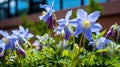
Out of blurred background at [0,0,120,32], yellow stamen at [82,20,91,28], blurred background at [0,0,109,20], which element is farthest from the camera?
blurred background at [0,0,109,20]

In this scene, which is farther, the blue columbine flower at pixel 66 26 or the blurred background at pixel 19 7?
the blurred background at pixel 19 7

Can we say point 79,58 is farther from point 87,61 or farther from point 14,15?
point 14,15

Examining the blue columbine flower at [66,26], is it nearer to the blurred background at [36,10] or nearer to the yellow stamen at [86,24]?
the yellow stamen at [86,24]

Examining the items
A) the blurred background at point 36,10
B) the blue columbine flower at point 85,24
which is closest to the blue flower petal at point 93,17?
the blue columbine flower at point 85,24

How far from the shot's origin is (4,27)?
8664 mm

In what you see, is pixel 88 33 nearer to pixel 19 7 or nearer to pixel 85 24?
pixel 85 24

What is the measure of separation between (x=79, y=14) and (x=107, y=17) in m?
4.77

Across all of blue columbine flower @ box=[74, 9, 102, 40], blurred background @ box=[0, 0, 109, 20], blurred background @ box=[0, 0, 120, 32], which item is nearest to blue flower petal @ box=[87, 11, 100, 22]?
blue columbine flower @ box=[74, 9, 102, 40]

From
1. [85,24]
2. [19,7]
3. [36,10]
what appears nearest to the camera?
[85,24]

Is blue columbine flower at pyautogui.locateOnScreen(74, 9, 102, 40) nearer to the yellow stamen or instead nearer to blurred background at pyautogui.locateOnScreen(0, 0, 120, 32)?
the yellow stamen

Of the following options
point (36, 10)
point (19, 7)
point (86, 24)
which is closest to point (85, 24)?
point (86, 24)

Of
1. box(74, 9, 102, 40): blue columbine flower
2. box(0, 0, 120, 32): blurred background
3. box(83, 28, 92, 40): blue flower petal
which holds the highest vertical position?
box(0, 0, 120, 32): blurred background

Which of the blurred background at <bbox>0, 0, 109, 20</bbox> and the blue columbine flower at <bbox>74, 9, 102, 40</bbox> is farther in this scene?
the blurred background at <bbox>0, 0, 109, 20</bbox>

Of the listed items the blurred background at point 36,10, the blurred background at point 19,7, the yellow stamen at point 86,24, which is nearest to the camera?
the yellow stamen at point 86,24
